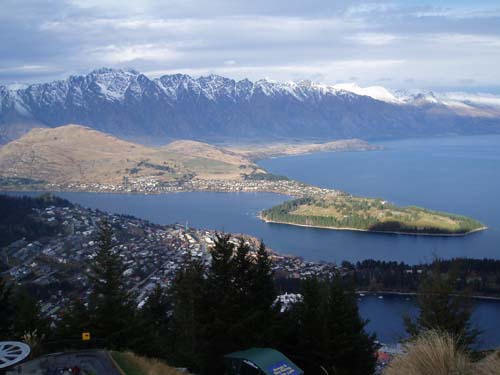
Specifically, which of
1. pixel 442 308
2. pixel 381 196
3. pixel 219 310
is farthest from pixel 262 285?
pixel 381 196

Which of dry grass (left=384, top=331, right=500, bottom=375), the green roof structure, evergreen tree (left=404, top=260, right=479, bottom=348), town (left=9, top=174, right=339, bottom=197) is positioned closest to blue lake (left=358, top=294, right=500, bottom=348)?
evergreen tree (left=404, top=260, right=479, bottom=348)

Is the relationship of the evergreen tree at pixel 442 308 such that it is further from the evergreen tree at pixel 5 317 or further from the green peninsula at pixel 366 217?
the green peninsula at pixel 366 217

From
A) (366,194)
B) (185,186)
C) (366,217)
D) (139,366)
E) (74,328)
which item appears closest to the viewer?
(139,366)

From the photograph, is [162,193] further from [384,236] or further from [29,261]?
[29,261]

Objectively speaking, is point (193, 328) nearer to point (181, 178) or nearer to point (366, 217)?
point (366, 217)

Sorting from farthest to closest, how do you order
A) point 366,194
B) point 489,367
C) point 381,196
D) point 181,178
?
1. point 181,178
2. point 366,194
3. point 381,196
4. point 489,367

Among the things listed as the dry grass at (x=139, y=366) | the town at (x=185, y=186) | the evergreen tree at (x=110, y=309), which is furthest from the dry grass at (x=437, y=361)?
the town at (x=185, y=186)

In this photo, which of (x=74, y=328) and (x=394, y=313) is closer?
(x=74, y=328)
